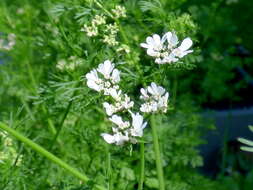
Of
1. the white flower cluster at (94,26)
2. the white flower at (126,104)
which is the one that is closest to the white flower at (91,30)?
the white flower cluster at (94,26)

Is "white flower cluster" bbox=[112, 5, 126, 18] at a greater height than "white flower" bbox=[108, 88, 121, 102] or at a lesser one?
greater

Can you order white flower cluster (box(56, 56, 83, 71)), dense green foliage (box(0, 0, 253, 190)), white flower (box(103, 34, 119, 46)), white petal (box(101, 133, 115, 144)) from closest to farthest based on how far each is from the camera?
white petal (box(101, 133, 115, 144)) → white flower (box(103, 34, 119, 46)) → dense green foliage (box(0, 0, 253, 190)) → white flower cluster (box(56, 56, 83, 71))

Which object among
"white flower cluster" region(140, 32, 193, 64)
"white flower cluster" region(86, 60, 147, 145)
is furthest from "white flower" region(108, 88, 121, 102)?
"white flower cluster" region(140, 32, 193, 64)

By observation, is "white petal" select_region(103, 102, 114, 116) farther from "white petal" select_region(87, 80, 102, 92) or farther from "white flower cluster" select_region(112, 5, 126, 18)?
"white flower cluster" select_region(112, 5, 126, 18)

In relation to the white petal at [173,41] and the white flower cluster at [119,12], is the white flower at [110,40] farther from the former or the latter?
the white petal at [173,41]

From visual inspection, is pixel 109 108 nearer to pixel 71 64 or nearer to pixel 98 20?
pixel 98 20

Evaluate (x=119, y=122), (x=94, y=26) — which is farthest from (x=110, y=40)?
(x=119, y=122)

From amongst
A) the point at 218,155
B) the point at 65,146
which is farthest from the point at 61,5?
the point at 218,155
